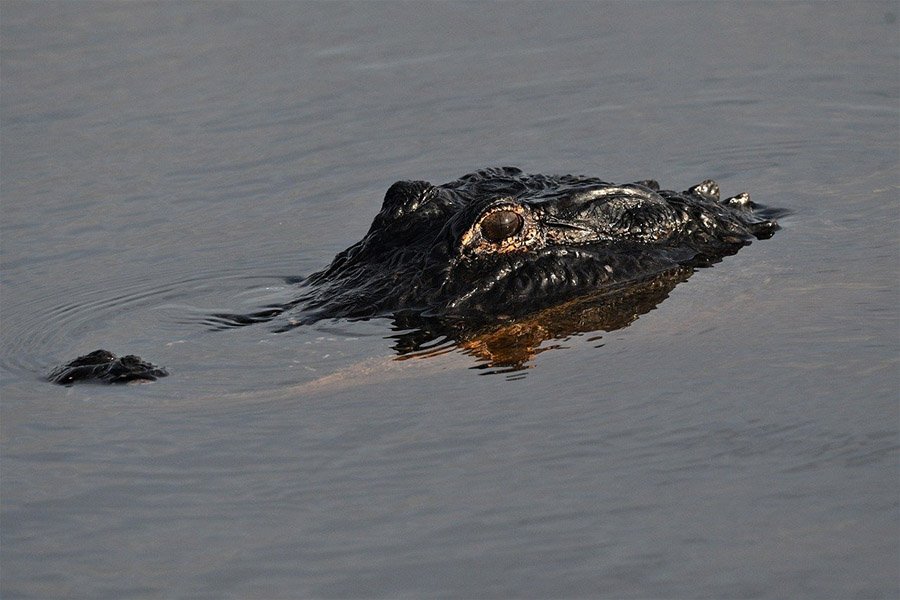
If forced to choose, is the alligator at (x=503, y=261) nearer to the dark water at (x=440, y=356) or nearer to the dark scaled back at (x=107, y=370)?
the dark scaled back at (x=107, y=370)

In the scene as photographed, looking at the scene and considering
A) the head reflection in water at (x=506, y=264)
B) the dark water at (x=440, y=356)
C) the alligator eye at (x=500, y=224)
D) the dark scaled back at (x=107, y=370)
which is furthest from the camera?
the alligator eye at (x=500, y=224)

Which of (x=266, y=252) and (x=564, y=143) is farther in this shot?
(x=564, y=143)

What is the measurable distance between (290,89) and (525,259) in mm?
6213

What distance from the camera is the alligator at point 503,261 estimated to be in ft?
27.0

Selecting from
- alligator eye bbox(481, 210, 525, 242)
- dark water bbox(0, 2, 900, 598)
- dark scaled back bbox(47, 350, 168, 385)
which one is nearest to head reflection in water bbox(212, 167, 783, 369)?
alligator eye bbox(481, 210, 525, 242)

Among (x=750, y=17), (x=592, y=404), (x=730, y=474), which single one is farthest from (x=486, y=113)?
(x=730, y=474)

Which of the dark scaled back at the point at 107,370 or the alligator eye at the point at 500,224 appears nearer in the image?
the dark scaled back at the point at 107,370

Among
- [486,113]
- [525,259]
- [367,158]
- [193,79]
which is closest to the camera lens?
[525,259]

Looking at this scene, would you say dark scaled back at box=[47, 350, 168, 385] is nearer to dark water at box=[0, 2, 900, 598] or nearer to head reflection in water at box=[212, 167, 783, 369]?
dark water at box=[0, 2, 900, 598]

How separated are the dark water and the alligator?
0.22 metres

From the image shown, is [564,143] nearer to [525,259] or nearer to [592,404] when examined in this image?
[525,259]

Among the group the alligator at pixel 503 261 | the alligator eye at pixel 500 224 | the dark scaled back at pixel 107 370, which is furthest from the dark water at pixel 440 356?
the alligator eye at pixel 500 224

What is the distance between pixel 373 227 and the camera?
8867 millimetres

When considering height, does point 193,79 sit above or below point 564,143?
above
